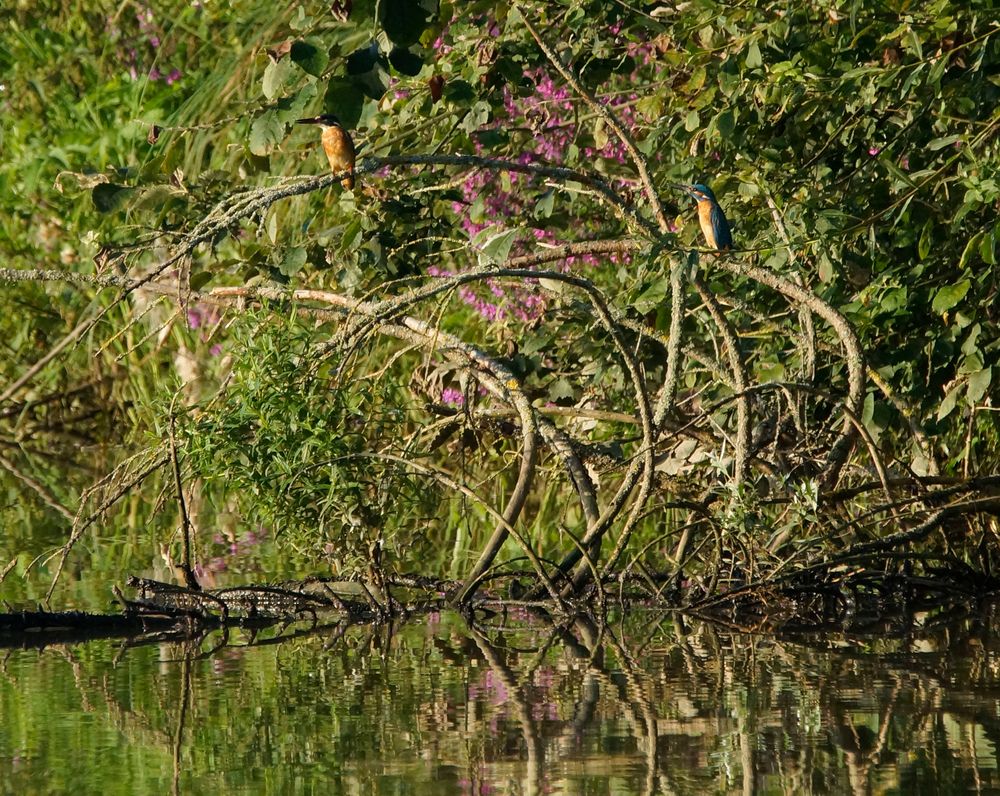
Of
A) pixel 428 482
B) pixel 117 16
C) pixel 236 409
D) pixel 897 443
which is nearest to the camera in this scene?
pixel 236 409

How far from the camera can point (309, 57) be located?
10.0 feet

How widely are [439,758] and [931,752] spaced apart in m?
0.85

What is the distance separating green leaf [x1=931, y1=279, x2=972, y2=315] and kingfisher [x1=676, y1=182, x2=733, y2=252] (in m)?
0.58

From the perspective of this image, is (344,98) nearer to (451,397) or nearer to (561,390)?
(561,390)

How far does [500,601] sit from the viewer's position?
476cm

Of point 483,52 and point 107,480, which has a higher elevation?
point 483,52

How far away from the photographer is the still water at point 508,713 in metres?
2.91

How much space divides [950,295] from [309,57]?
214 cm

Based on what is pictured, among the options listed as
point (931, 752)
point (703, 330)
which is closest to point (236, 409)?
point (703, 330)

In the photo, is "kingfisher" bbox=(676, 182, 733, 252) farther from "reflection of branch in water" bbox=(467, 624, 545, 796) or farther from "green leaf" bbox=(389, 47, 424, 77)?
"green leaf" bbox=(389, 47, 424, 77)

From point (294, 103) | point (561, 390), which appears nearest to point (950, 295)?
point (561, 390)

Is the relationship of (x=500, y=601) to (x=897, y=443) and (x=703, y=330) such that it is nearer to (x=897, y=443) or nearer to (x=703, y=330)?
(x=703, y=330)

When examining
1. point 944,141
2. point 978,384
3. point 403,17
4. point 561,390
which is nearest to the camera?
point 403,17

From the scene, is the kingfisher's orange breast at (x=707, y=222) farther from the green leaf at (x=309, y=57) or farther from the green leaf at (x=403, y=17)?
the green leaf at (x=403, y=17)
